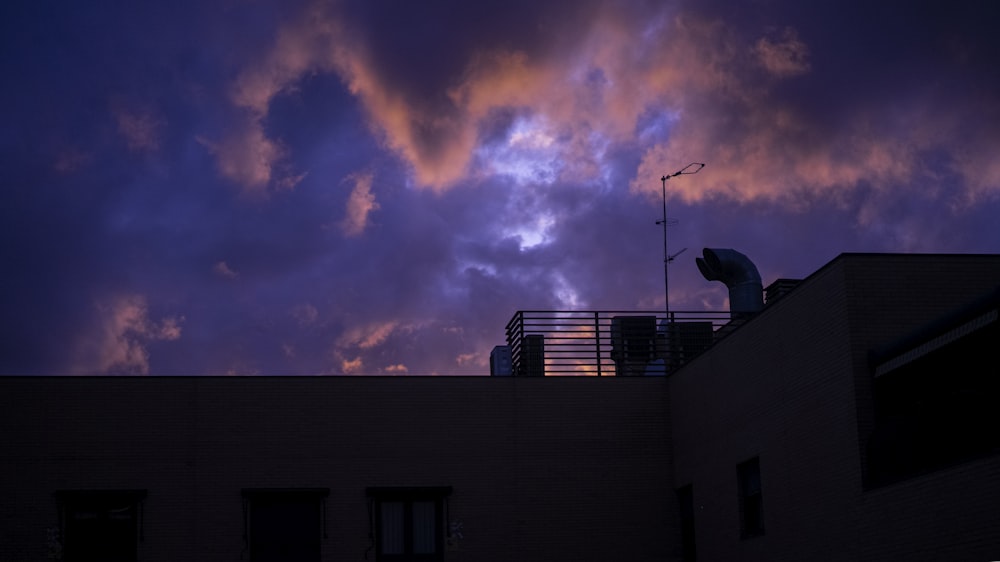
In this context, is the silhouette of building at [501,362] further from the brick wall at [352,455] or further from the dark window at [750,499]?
the dark window at [750,499]

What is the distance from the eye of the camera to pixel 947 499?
15.3 metres

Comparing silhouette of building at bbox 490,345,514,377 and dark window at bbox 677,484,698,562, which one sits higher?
silhouette of building at bbox 490,345,514,377

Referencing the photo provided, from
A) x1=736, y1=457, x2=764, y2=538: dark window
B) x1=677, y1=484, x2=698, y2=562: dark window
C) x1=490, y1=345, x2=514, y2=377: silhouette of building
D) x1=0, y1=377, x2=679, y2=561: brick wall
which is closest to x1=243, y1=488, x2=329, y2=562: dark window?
x1=0, y1=377, x2=679, y2=561: brick wall

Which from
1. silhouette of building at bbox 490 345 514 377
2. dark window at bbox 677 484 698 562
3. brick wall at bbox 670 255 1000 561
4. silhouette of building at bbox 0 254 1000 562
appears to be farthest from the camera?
silhouette of building at bbox 490 345 514 377

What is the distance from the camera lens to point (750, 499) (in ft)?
71.4

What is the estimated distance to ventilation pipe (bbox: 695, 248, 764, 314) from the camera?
28.7 m

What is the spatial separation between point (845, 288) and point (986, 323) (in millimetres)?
3111

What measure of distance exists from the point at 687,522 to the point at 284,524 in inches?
314

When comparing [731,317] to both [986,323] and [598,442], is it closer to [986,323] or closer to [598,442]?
[598,442]

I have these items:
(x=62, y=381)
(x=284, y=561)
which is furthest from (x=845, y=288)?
(x=62, y=381)

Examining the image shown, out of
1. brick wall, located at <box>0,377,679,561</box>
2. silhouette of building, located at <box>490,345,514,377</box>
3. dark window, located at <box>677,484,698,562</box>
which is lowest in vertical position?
dark window, located at <box>677,484,698,562</box>

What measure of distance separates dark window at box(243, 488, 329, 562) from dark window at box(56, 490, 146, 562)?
2.14 meters

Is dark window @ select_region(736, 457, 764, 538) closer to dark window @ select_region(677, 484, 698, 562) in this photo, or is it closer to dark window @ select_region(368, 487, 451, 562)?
dark window @ select_region(677, 484, 698, 562)

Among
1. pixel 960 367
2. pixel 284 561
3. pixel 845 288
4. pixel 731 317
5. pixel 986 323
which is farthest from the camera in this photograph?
pixel 731 317
